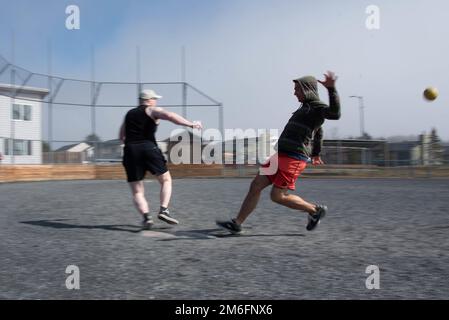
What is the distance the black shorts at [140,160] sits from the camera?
433 centimetres

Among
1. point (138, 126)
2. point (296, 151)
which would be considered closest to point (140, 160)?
point (138, 126)

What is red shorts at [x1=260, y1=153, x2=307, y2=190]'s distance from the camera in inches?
151

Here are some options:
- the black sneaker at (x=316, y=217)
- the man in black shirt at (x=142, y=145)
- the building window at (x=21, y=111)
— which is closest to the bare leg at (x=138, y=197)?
the man in black shirt at (x=142, y=145)

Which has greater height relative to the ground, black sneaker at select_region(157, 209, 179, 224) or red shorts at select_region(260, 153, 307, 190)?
red shorts at select_region(260, 153, 307, 190)

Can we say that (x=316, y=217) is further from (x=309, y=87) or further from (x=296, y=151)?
(x=309, y=87)

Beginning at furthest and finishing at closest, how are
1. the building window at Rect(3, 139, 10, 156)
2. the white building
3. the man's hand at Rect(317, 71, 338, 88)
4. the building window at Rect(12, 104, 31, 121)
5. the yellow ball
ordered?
the building window at Rect(12, 104, 31, 121), the white building, the building window at Rect(3, 139, 10, 156), the yellow ball, the man's hand at Rect(317, 71, 338, 88)

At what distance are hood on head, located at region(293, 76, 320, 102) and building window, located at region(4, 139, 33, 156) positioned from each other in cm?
1586

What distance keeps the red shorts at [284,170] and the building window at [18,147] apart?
15624 mm

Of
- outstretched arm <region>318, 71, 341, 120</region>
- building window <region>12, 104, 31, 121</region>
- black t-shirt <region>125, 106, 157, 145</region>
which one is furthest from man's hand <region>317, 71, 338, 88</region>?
building window <region>12, 104, 31, 121</region>

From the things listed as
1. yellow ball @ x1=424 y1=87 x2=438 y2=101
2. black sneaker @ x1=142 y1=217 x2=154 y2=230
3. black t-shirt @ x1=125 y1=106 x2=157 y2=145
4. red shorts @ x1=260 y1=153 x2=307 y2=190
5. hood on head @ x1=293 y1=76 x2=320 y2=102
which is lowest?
black sneaker @ x1=142 y1=217 x2=154 y2=230

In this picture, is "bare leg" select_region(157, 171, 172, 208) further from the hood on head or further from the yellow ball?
the yellow ball

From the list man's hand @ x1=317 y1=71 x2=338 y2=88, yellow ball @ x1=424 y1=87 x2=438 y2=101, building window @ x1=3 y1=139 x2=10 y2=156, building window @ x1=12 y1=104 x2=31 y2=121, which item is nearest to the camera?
man's hand @ x1=317 y1=71 x2=338 y2=88

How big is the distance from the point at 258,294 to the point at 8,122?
19386 millimetres

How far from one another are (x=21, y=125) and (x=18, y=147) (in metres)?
1.89
